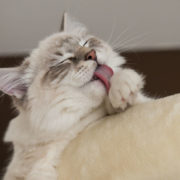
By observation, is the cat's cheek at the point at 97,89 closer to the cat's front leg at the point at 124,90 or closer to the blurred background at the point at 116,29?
the cat's front leg at the point at 124,90

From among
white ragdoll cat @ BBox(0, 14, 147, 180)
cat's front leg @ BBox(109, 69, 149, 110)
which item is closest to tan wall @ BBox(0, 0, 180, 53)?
white ragdoll cat @ BBox(0, 14, 147, 180)

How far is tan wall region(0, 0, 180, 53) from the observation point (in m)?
1.98

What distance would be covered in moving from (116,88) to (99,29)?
1300mm

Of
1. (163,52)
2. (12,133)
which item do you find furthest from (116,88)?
(163,52)

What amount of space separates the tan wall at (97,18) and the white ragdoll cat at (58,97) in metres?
0.94

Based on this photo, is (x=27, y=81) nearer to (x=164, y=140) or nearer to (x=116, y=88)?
(x=116, y=88)

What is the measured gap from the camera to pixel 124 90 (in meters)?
0.86

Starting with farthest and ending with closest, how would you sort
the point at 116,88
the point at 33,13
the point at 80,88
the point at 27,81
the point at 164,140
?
the point at 33,13 → the point at 27,81 → the point at 80,88 → the point at 116,88 → the point at 164,140

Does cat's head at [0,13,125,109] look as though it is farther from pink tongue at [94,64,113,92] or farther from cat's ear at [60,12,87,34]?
cat's ear at [60,12,87,34]

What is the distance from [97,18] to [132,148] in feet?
4.68

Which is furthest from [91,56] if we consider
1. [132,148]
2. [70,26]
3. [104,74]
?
[70,26]

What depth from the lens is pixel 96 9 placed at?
201 cm

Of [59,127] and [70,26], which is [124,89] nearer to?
[59,127]

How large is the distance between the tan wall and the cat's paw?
3.46 ft
